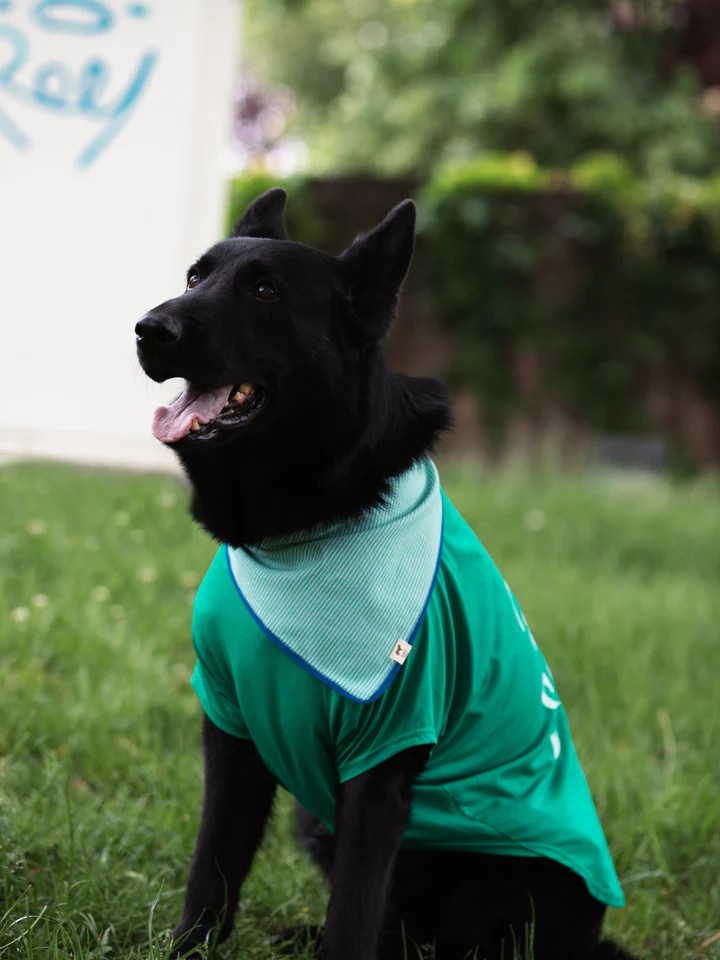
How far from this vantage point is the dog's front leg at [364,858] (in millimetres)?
1922

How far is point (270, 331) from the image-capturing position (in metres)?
1.97

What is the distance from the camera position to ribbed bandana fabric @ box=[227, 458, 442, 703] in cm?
190

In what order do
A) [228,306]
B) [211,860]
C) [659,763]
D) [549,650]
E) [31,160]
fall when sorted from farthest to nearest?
[31,160]
[549,650]
[659,763]
[211,860]
[228,306]

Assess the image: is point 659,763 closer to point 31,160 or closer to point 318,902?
point 318,902

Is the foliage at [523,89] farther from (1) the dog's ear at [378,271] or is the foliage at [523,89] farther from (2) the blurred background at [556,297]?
(1) the dog's ear at [378,271]

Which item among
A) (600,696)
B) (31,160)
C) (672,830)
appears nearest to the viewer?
(672,830)

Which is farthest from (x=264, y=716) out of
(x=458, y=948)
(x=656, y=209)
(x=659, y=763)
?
(x=656, y=209)

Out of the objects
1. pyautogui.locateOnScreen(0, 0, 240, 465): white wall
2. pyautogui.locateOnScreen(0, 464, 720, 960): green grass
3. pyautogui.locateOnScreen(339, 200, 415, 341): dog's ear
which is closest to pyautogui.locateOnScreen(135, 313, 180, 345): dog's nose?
pyautogui.locateOnScreen(339, 200, 415, 341): dog's ear

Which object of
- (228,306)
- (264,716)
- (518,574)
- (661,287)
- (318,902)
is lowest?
(661,287)

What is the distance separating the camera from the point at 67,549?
4.45m

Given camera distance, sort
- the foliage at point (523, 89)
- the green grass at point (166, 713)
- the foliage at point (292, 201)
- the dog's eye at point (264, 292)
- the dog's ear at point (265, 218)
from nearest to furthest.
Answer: the dog's eye at point (264, 292) → the dog's ear at point (265, 218) → the green grass at point (166, 713) → the foliage at point (292, 201) → the foliage at point (523, 89)

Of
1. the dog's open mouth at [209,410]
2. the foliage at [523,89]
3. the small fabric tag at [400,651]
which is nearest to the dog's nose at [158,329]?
the dog's open mouth at [209,410]

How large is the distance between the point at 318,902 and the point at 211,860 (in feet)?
1.53

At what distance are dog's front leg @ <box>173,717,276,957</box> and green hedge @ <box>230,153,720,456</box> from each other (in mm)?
7149
